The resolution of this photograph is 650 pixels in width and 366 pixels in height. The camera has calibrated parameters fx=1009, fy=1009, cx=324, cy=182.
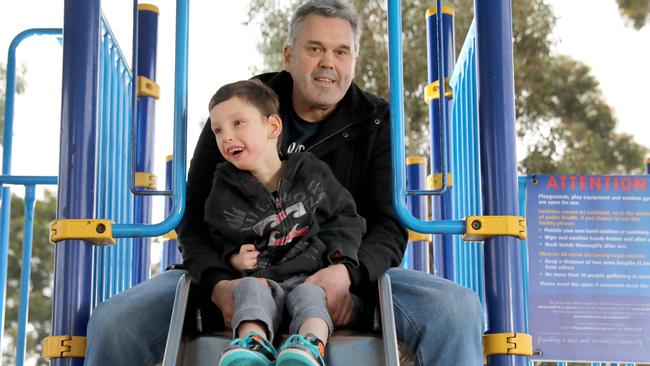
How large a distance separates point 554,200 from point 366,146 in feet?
6.60

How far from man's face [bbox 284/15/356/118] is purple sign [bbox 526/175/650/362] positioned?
194 cm

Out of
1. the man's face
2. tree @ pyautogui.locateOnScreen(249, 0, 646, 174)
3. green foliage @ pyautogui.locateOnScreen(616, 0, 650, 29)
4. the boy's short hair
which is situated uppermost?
green foliage @ pyautogui.locateOnScreen(616, 0, 650, 29)

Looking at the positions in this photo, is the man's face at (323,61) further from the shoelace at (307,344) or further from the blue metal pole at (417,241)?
the blue metal pole at (417,241)

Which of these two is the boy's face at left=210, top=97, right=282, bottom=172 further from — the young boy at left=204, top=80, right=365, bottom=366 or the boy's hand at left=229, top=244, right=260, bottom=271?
the boy's hand at left=229, top=244, right=260, bottom=271

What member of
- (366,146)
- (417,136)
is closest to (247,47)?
(417,136)

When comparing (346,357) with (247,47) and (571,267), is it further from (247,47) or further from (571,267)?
(247,47)

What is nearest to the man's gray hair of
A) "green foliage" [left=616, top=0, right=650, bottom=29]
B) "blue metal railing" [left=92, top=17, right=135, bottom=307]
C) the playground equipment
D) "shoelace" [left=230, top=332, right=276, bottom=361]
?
the playground equipment

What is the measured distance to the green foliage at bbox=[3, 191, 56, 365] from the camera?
562 inches

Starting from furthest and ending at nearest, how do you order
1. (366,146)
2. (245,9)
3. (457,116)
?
(245,9) < (457,116) < (366,146)

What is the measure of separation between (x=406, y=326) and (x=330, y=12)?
3.36ft

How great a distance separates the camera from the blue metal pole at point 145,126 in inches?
177

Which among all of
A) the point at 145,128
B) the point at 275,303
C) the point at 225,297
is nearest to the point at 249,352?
the point at 275,303

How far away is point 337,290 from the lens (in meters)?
2.61

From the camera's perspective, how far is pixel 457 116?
398cm
